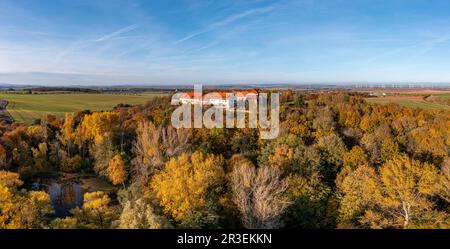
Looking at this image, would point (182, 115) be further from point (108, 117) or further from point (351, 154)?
point (351, 154)

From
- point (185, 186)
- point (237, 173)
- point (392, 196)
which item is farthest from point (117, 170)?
point (392, 196)

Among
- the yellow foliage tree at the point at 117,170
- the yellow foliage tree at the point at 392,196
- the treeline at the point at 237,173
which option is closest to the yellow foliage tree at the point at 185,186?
the treeline at the point at 237,173

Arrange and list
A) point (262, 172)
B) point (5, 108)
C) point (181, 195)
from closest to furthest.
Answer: point (181, 195) < point (262, 172) < point (5, 108)

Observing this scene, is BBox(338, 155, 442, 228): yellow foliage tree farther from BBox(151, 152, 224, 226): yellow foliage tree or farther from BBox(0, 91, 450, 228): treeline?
BBox(151, 152, 224, 226): yellow foliage tree

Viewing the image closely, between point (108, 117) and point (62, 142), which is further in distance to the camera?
point (108, 117)

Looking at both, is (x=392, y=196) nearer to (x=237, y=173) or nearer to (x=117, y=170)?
(x=237, y=173)

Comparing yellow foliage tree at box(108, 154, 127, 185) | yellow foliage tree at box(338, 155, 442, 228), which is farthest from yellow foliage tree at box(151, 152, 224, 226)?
yellow foliage tree at box(338, 155, 442, 228)
